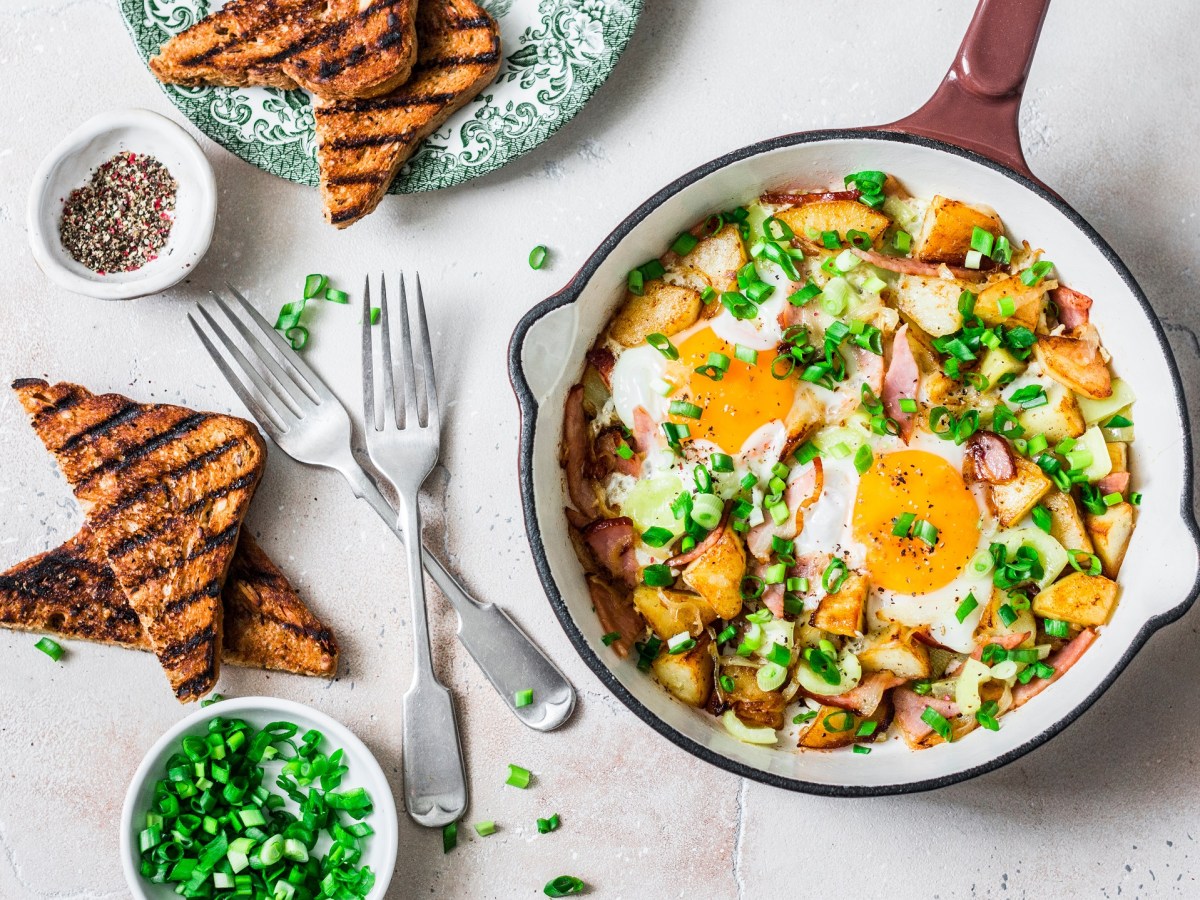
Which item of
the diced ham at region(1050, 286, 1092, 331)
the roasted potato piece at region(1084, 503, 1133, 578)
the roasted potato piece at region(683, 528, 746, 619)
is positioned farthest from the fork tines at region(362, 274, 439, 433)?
the roasted potato piece at region(1084, 503, 1133, 578)

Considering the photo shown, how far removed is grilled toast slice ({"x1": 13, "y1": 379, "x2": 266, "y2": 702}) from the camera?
315 cm

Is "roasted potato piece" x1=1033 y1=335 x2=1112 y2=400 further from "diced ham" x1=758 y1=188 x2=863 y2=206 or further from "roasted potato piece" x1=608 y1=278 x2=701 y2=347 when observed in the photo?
"roasted potato piece" x1=608 y1=278 x2=701 y2=347

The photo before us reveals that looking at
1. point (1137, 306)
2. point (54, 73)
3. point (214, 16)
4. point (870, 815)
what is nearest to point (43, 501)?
point (54, 73)

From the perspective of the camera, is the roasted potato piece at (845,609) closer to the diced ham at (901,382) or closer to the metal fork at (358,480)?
the diced ham at (901,382)

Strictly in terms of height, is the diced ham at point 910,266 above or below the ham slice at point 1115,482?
above

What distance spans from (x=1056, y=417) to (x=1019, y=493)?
0.26 meters

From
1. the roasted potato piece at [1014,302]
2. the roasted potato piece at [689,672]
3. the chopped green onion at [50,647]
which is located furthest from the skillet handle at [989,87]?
the chopped green onion at [50,647]

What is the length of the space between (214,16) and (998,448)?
2761mm

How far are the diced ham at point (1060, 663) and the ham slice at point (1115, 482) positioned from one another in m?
0.42

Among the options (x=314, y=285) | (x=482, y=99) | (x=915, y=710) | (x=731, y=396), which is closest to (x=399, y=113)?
(x=482, y=99)

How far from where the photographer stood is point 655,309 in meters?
2.97

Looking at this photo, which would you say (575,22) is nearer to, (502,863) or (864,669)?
(864,669)

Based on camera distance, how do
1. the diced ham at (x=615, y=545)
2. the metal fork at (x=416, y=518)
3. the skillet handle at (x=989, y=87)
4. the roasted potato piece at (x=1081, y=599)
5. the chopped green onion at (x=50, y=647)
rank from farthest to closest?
the chopped green onion at (x=50, y=647), the metal fork at (x=416, y=518), the diced ham at (x=615, y=545), the roasted potato piece at (x=1081, y=599), the skillet handle at (x=989, y=87)

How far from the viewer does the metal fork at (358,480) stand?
3.28m
